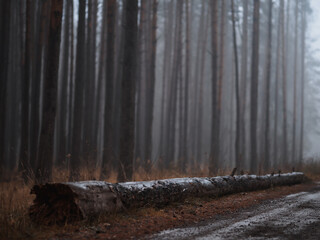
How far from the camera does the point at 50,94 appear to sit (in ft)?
26.1

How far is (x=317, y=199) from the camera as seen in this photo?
22.3 ft

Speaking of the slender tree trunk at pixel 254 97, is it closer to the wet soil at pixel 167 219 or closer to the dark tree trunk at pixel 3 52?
the wet soil at pixel 167 219

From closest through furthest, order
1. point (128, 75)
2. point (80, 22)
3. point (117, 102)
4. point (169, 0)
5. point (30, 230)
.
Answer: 1. point (30, 230)
2. point (128, 75)
3. point (80, 22)
4. point (117, 102)
5. point (169, 0)

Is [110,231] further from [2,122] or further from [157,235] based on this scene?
[2,122]

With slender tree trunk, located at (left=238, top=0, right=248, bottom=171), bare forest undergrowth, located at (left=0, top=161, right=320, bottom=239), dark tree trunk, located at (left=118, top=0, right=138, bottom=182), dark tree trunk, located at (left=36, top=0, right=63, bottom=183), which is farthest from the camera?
slender tree trunk, located at (left=238, top=0, right=248, bottom=171)

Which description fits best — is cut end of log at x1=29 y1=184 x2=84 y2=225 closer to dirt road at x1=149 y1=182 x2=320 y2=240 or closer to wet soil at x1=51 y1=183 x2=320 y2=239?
wet soil at x1=51 y1=183 x2=320 y2=239

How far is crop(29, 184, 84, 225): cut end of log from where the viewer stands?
4.25 meters

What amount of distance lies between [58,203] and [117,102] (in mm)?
12495

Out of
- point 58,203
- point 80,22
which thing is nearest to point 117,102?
point 80,22

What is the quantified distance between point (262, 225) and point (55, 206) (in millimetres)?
2710

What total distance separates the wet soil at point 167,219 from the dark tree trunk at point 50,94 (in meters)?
3.49

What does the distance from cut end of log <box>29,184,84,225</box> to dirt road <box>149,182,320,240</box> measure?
1100mm

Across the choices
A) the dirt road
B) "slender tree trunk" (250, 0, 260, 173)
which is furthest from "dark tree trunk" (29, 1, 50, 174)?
"slender tree trunk" (250, 0, 260, 173)

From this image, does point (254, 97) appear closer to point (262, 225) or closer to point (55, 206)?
point (262, 225)
